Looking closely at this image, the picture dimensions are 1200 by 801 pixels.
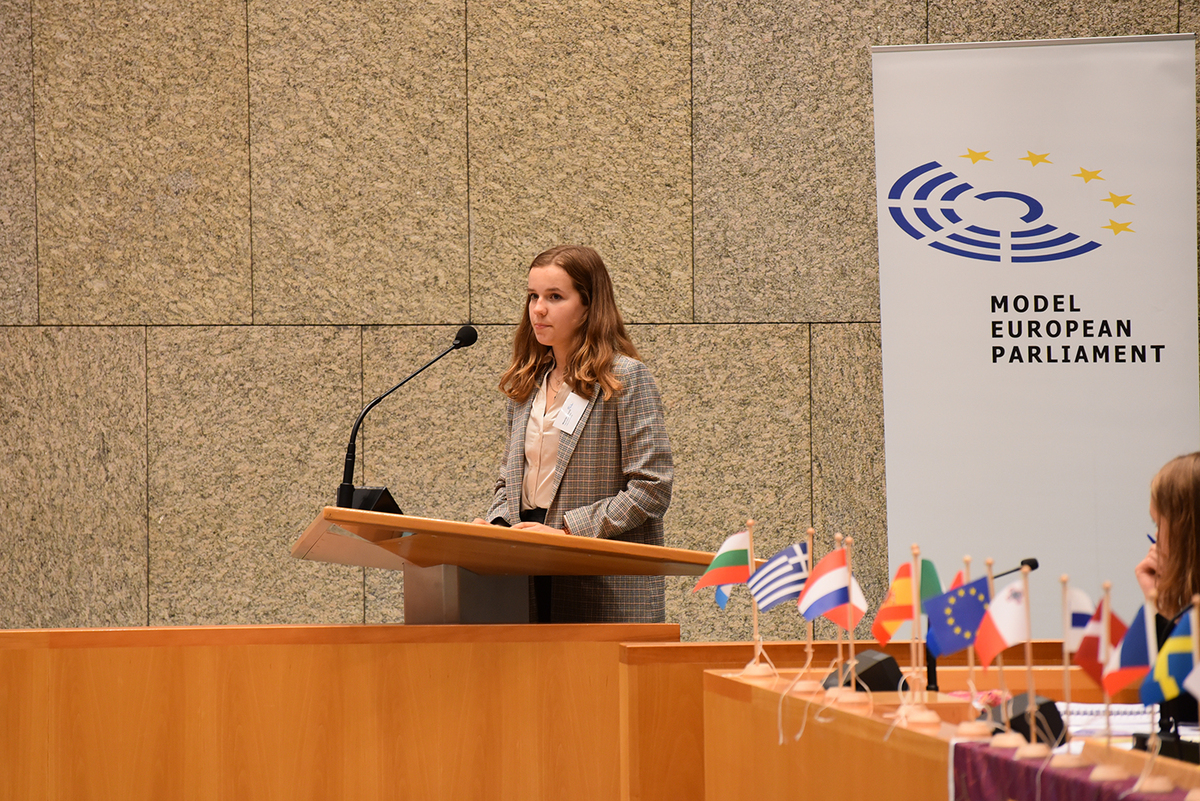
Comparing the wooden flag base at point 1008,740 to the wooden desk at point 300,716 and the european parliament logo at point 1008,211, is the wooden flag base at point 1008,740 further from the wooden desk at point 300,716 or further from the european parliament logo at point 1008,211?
the european parliament logo at point 1008,211

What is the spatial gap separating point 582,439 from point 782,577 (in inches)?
46.8

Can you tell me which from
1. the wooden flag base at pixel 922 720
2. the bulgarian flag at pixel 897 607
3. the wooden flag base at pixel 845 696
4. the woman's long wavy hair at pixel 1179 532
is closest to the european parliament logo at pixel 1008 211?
the woman's long wavy hair at pixel 1179 532

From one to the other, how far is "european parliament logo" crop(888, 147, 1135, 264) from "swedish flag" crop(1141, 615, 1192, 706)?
363 cm

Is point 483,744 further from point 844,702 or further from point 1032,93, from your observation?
point 1032,93

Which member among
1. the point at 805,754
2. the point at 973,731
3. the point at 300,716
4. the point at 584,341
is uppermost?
the point at 584,341

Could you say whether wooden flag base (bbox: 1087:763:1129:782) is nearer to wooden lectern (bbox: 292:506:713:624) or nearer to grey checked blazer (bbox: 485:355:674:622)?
wooden lectern (bbox: 292:506:713:624)

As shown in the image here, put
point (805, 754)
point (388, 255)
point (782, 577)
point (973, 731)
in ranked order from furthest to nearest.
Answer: point (388, 255) < point (782, 577) < point (805, 754) < point (973, 731)

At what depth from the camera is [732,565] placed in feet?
6.40

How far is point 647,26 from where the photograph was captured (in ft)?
15.9

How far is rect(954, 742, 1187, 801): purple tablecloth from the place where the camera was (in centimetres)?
96

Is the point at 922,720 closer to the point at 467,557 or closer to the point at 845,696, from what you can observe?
the point at 845,696

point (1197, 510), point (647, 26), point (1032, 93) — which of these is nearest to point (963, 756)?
point (1197, 510)

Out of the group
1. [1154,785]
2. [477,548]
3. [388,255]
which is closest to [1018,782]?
[1154,785]

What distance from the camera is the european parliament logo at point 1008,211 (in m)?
4.40
